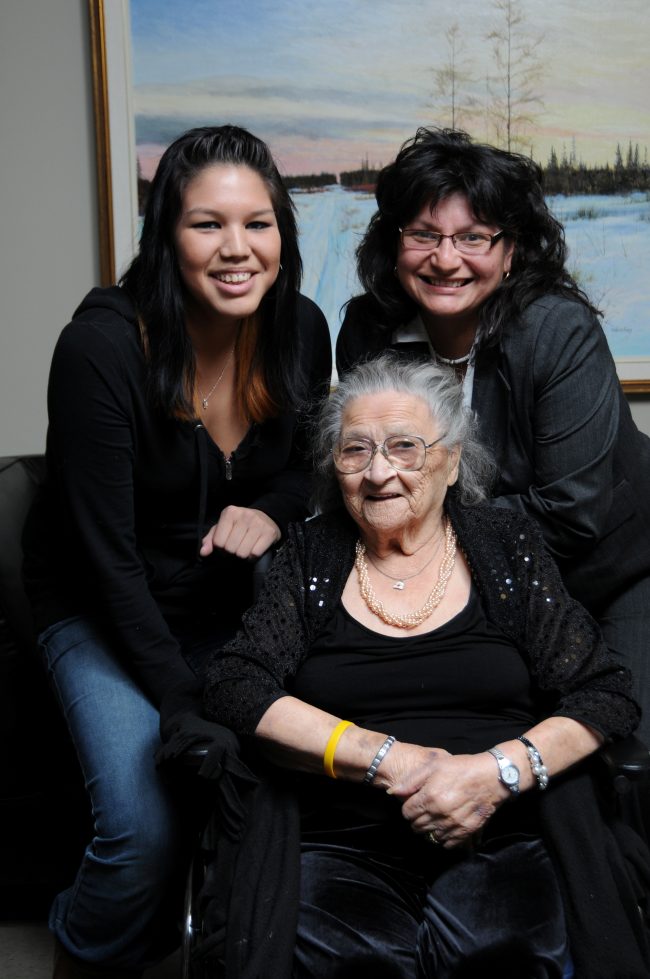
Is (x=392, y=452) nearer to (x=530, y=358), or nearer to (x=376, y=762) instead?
(x=530, y=358)

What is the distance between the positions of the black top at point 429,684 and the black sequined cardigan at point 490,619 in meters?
0.04

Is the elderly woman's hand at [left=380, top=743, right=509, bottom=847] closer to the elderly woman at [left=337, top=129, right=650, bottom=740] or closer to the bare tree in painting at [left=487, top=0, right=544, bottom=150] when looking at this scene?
the elderly woman at [left=337, top=129, right=650, bottom=740]

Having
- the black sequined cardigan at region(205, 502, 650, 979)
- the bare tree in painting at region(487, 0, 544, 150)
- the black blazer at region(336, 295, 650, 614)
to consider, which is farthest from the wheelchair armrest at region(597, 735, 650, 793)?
the bare tree in painting at region(487, 0, 544, 150)

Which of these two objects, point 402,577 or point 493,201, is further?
point 493,201

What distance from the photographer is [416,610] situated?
187cm

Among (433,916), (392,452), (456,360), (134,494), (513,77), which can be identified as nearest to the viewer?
(433,916)

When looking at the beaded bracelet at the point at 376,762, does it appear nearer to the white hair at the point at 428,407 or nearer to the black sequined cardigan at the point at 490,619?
the black sequined cardigan at the point at 490,619

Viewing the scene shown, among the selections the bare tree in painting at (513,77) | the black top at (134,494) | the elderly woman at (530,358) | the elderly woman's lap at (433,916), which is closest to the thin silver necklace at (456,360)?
the elderly woman at (530,358)

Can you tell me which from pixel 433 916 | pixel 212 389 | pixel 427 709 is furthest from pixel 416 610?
pixel 212 389

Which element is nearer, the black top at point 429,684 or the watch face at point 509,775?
the watch face at point 509,775

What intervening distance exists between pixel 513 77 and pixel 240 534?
187 centimetres

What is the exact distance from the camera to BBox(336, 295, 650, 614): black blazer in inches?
80.3

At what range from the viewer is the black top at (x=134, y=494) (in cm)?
186

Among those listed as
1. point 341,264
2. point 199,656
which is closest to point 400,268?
point 199,656
